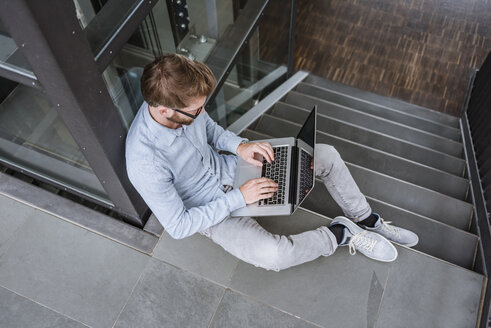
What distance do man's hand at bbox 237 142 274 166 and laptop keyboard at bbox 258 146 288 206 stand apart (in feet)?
0.16

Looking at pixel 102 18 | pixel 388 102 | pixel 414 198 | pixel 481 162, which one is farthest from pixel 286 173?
pixel 388 102

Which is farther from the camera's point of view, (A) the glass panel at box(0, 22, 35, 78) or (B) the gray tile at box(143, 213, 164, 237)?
(B) the gray tile at box(143, 213, 164, 237)

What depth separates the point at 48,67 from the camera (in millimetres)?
1320

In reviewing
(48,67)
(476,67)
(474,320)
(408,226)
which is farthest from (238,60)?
(476,67)

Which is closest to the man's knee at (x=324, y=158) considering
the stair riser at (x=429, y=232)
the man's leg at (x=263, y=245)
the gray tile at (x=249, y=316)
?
the man's leg at (x=263, y=245)

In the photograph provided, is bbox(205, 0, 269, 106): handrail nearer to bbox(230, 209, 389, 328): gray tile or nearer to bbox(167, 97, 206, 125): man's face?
bbox(167, 97, 206, 125): man's face

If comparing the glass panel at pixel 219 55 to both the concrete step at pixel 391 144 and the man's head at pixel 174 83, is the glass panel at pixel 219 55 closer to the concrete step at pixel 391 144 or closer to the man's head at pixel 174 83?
the man's head at pixel 174 83

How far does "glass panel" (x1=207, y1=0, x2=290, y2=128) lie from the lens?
3317mm

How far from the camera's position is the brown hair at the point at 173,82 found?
1.55m

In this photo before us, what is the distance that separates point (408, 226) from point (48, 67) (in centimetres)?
235

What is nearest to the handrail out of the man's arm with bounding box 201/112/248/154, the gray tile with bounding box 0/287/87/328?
the man's arm with bounding box 201/112/248/154

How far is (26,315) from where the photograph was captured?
6.65ft

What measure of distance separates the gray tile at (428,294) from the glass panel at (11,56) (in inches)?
80.9

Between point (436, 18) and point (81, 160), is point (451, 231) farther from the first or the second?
point (436, 18)
